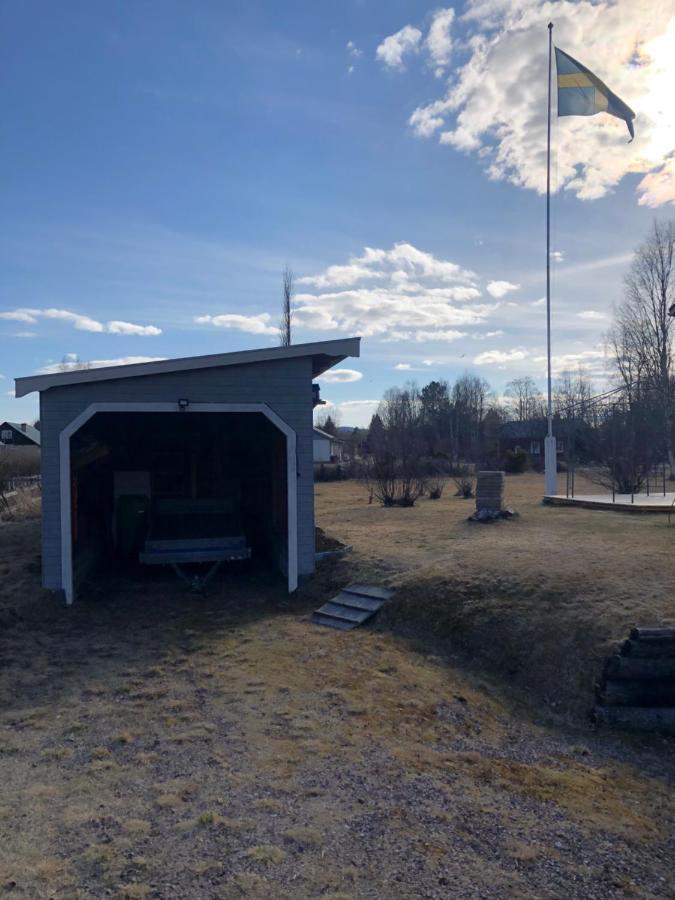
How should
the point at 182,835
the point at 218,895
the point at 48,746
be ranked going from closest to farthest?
the point at 218,895
the point at 182,835
the point at 48,746

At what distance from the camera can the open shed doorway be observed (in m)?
12.0

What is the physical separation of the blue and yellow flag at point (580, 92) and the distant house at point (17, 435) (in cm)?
2601

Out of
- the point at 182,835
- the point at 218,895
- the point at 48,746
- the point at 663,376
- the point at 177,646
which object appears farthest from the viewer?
the point at 663,376

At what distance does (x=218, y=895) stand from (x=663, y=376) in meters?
22.7

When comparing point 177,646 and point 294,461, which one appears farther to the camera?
point 294,461

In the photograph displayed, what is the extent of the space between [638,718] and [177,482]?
11.5m

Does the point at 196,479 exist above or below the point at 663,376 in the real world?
below

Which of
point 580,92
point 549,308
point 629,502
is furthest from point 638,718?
point 580,92

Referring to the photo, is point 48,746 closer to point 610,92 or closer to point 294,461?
point 294,461

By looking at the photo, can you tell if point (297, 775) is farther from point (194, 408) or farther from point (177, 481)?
point (177, 481)

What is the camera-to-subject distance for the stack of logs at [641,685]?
17.6ft

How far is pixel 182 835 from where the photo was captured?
3598 mm

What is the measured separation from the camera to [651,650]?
18.5 ft

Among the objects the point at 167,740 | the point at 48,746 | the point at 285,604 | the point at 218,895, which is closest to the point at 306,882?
the point at 218,895
